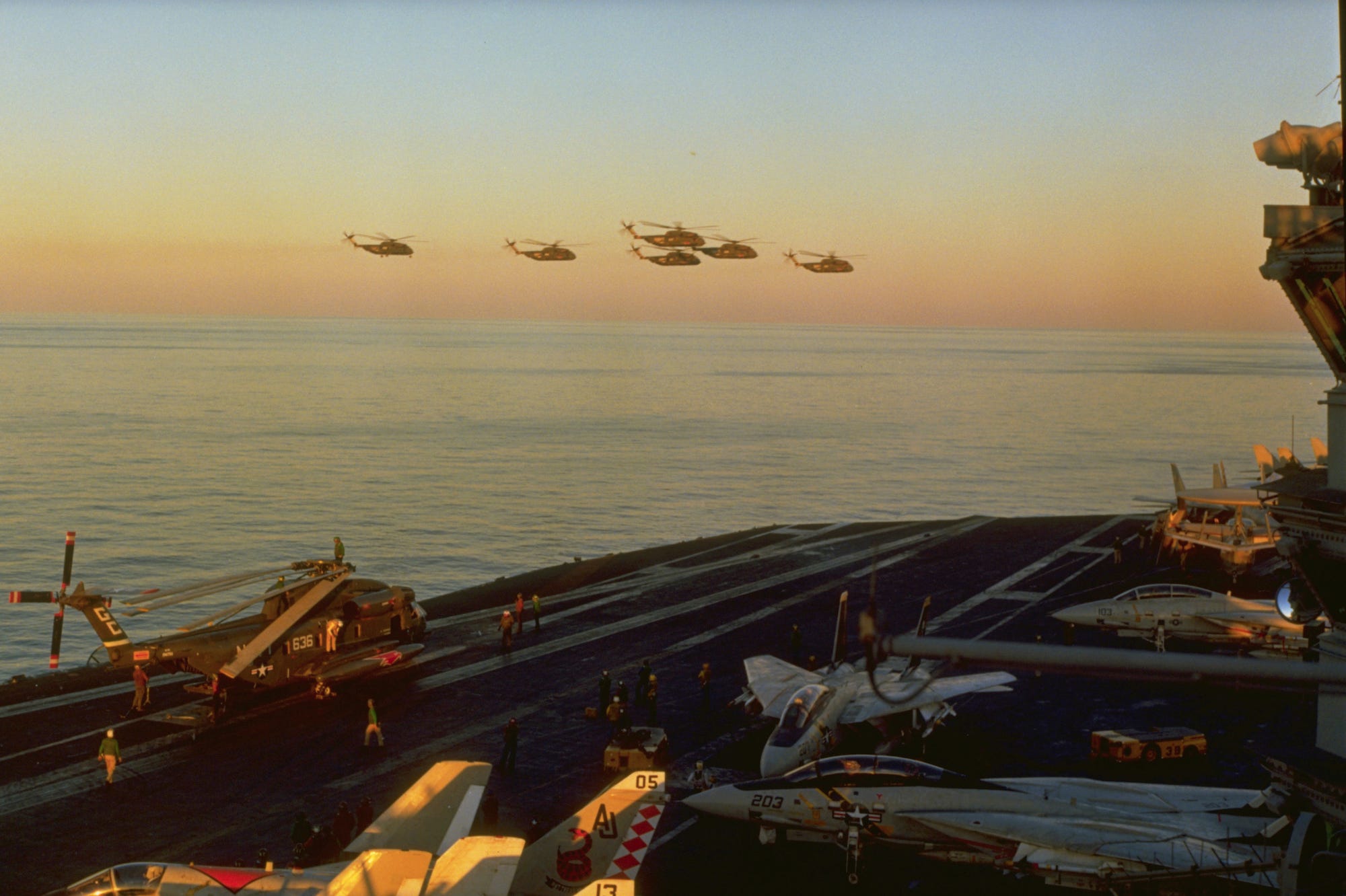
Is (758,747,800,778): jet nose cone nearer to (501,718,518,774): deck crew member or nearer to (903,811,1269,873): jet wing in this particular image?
(903,811,1269,873): jet wing

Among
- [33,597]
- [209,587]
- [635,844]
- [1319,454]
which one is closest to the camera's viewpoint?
[635,844]

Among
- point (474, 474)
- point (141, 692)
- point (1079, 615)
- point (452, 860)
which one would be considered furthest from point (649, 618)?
point (474, 474)

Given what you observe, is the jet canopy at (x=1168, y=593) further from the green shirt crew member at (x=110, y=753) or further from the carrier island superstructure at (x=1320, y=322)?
the green shirt crew member at (x=110, y=753)

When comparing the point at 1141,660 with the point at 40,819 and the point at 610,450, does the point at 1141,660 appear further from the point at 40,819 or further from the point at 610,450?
the point at 610,450

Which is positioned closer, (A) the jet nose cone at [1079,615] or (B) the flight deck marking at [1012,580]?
(A) the jet nose cone at [1079,615]

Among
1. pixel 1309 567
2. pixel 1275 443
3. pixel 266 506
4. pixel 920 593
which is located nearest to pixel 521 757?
pixel 1309 567

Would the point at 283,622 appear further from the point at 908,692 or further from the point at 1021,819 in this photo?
the point at 1021,819

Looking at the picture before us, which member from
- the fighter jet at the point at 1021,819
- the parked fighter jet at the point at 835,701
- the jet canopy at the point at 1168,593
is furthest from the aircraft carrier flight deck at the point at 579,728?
the jet canopy at the point at 1168,593
